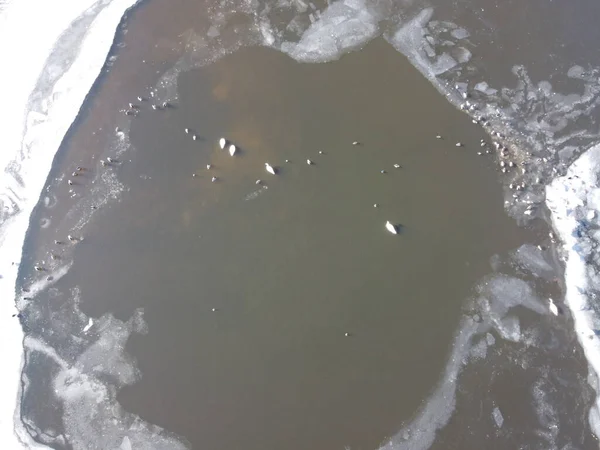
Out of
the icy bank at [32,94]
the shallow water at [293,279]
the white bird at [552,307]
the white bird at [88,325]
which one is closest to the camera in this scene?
the shallow water at [293,279]

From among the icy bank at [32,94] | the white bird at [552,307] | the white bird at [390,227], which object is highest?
the icy bank at [32,94]

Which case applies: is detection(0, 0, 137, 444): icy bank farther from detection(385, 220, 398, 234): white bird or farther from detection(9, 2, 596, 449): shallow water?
detection(385, 220, 398, 234): white bird

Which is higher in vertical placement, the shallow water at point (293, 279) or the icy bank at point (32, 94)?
the icy bank at point (32, 94)

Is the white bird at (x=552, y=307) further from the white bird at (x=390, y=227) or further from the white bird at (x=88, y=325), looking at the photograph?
the white bird at (x=88, y=325)

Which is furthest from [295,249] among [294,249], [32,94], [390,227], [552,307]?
[32,94]

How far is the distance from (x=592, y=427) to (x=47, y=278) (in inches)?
448

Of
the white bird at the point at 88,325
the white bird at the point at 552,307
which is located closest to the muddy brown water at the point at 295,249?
the white bird at the point at 88,325

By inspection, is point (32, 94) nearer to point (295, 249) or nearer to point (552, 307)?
point (295, 249)

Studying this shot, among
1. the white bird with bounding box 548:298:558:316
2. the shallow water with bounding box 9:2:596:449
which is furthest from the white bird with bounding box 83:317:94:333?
the white bird with bounding box 548:298:558:316

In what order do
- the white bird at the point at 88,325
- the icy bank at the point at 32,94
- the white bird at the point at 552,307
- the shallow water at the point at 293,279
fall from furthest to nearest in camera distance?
the icy bank at the point at 32,94
the white bird at the point at 88,325
the white bird at the point at 552,307
the shallow water at the point at 293,279

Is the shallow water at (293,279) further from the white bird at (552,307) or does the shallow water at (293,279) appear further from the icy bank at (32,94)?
the icy bank at (32,94)

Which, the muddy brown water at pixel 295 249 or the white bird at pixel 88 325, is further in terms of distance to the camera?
the white bird at pixel 88 325

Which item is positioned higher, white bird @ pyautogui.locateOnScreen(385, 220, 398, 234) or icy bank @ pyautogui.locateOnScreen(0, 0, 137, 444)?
icy bank @ pyautogui.locateOnScreen(0, 0, 137, 444)

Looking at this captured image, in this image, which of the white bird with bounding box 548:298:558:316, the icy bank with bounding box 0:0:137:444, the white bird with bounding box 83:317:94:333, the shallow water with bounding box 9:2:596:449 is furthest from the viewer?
the icy bank with bounding box 0:0:137:444
